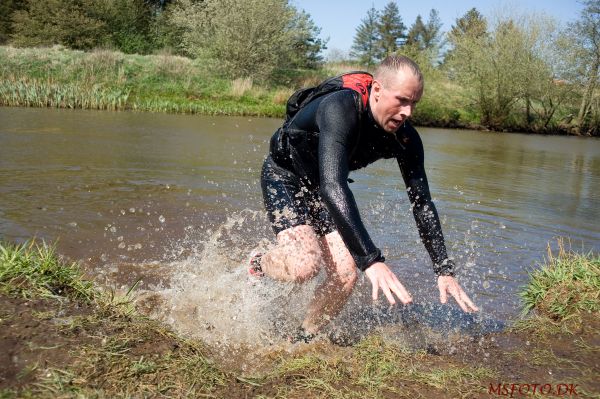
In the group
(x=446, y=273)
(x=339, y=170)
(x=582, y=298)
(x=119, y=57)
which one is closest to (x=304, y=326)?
(x=446, y=273)

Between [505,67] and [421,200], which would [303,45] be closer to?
[505,67]

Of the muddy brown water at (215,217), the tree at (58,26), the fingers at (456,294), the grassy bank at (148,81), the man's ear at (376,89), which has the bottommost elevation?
the muddy brown water at (215,217)

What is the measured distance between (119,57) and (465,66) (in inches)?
906

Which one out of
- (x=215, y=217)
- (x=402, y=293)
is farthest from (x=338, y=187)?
(x=215, y=217)

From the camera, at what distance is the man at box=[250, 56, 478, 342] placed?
3.32m

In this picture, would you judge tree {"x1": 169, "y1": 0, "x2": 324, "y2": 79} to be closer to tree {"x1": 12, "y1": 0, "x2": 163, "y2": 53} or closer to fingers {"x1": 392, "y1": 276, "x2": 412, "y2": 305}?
tree {"x1": 12, "y1": 0, "x2": 163, "y2": 53}

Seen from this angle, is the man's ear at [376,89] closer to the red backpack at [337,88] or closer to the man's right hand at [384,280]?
the red backpack at [337,88]

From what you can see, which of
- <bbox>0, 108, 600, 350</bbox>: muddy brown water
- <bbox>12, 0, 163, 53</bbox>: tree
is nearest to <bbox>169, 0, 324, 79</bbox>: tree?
<bbox>12, 0, 163, 53</bbox>: tree

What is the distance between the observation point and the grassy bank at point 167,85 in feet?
91.0

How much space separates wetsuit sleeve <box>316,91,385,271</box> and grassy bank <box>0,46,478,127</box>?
22.3m

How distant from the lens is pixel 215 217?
7.55 meters

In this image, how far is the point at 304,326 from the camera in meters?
4.25

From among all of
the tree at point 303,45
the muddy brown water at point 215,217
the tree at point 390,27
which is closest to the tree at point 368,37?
the tree at point 390,27

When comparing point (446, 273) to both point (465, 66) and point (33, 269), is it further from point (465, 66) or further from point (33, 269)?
point (465, 66)
